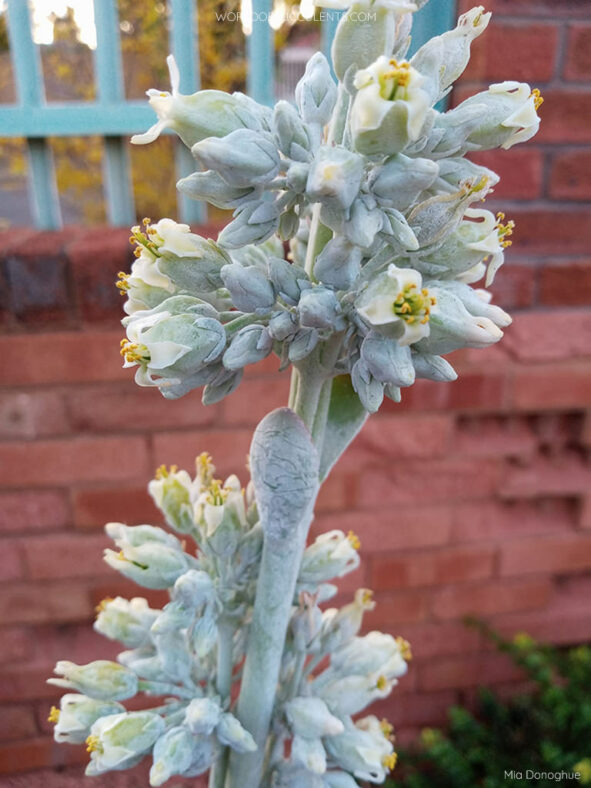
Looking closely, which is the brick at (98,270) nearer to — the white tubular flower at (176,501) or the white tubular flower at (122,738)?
the white tubular flower at (176,501)

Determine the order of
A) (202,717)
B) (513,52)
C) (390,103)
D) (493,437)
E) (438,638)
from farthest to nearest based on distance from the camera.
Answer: (438,638) < (493,437) < (513,52) < (202,717) < (390,103)

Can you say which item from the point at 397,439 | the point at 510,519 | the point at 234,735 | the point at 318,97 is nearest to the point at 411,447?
the point at 397,439

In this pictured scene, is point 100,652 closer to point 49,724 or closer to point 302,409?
point 49,724

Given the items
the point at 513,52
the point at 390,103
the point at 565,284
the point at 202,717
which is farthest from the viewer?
the point at 565,284


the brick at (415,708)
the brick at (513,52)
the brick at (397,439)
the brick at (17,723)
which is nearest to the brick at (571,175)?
the brick at (513,52)

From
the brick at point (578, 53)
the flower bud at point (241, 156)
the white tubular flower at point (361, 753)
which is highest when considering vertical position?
the brick at point (578, 53)

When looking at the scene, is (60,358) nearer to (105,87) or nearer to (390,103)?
(105,87)

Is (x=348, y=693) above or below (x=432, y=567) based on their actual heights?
above
